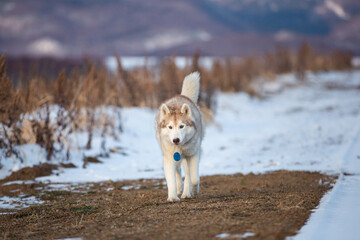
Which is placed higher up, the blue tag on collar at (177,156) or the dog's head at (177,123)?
the dog's head at (177,123)

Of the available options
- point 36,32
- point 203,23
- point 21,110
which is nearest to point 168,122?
point 21,110

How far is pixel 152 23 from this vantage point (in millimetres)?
170250

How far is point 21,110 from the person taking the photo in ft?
30.1

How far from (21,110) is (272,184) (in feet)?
16.9

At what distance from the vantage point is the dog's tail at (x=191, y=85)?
24.4 ft

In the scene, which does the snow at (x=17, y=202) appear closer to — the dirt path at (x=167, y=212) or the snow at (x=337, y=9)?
the dirt path at (x=167, y=212)

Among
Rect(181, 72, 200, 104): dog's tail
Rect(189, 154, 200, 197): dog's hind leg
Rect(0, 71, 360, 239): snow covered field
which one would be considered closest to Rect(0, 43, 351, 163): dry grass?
Rect(0, 71, 360, 239): snow covered field

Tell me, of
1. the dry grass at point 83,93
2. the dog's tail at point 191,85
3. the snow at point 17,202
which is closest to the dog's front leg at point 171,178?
the dog's tail at point 191,85

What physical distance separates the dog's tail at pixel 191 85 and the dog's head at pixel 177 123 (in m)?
1.00

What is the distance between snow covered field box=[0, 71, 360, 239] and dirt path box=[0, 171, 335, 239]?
1.17ft

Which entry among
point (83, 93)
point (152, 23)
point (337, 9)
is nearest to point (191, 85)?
point (83, 93)

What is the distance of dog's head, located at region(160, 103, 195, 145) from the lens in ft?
20.6

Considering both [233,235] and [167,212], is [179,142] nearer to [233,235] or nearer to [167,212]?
[167,212]

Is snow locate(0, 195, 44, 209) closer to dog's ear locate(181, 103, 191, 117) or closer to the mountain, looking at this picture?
dog's ear locate(181, 103, 191, 117)
